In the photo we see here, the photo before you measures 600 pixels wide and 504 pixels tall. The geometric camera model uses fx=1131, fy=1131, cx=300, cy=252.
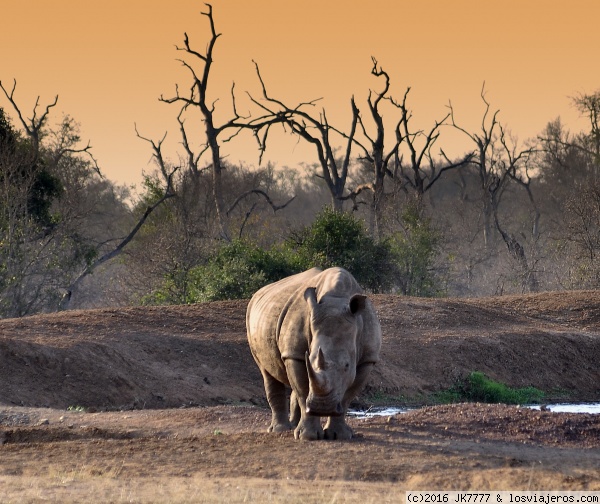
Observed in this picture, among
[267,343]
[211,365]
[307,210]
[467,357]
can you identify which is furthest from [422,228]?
[307,210]

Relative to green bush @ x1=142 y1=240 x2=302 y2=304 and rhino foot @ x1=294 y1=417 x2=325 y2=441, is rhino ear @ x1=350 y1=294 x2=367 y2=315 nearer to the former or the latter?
rhino foot @ x1=294 y1=417 x2=325 y2=441

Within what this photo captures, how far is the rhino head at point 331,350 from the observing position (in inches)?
398

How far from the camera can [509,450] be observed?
10.6 metres

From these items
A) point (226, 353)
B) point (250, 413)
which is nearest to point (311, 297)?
point (250, 413)

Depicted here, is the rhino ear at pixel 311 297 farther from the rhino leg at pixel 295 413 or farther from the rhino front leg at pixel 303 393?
the rhino leg at pixel 295 413

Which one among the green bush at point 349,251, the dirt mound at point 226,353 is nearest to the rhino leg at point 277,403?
the dirt mound at point 226,353

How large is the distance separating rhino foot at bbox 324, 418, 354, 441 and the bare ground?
151 mm

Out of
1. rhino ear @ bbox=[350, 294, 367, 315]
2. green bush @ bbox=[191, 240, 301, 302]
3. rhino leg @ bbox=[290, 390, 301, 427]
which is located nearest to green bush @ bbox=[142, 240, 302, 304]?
green bush @ bbox=[191, 240, 301, 302]

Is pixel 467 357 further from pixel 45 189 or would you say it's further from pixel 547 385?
pixel 45 189

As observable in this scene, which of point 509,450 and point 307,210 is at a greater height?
point 307,210

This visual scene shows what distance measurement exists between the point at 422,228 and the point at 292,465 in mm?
20168

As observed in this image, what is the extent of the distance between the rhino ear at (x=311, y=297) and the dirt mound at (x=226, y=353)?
7245 mm

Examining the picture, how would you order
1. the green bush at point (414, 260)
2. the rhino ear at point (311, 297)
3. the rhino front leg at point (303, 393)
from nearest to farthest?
the rhino ear at point (311, 297), the rhino front leg at point (303, 393), the green bush at point (414, 260)

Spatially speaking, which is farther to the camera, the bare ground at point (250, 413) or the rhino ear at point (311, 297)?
the rhino ear at point (311, 297)
